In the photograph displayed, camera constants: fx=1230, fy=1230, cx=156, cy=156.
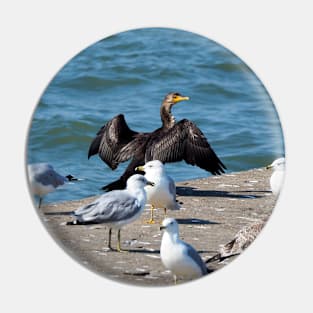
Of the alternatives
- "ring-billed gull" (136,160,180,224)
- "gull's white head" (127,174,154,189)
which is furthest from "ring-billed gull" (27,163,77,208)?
"ring-billed gull" (136,160,180,224)

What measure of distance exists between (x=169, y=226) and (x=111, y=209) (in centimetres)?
44

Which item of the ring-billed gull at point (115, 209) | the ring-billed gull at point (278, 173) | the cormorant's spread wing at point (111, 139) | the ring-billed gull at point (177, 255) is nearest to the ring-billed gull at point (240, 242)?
the ring-billed gull at point (177, 255)

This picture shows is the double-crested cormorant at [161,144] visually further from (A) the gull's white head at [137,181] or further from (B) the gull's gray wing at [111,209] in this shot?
(B) the gull's gray wing at [111,209]

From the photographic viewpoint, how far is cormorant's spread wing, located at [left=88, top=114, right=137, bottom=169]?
A: 28.5ft

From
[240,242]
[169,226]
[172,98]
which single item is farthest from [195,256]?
[172,98]

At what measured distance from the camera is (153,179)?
337 inches

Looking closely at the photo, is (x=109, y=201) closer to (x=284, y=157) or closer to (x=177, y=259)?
(x=177, y=259)

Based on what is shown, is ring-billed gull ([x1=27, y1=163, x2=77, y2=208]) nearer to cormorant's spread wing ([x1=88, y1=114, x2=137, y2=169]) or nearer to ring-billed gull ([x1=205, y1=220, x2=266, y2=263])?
cormorant's spread wing ([x1=88, y1=114, x2=137, y2=169])

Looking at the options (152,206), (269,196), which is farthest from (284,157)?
(152,206)

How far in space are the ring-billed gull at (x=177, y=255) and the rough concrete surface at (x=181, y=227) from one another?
105 mm

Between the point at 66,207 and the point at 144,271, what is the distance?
2.34ft

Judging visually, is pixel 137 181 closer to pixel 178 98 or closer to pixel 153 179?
pixel 153 179

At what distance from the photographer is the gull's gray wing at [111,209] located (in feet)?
27.2

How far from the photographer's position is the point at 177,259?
8.14 metres
